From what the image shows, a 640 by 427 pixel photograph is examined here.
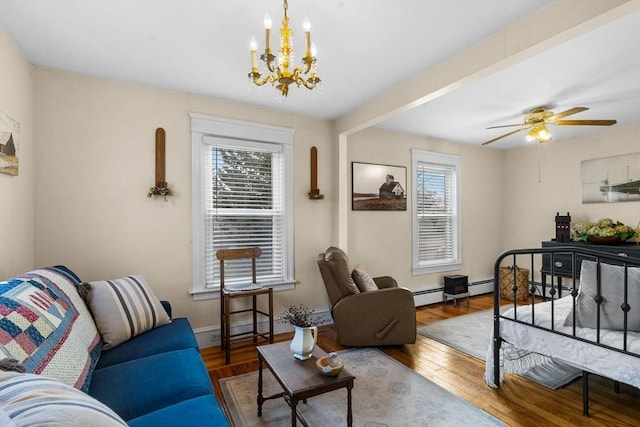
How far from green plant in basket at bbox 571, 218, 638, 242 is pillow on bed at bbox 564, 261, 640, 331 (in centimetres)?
264

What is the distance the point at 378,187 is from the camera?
14.6ft

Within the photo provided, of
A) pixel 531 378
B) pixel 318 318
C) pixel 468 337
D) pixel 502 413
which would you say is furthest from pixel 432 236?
pixel 502 413

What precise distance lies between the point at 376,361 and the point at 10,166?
3153 mm

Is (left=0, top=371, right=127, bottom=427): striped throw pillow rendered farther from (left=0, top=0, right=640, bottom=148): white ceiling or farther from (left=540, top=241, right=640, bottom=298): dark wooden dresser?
(left=540, top=241, right=640, bottom=298): dark wooden dresser

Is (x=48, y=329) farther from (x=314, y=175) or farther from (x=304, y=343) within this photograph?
(x=314, y=175)

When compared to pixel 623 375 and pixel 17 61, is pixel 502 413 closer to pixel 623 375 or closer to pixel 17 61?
pixel 623 375

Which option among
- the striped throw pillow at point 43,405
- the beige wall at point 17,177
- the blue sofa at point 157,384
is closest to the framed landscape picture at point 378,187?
the blue sofa at point 157,384

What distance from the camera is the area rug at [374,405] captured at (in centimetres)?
208

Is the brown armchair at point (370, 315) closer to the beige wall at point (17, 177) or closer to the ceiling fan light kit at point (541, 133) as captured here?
the ceiling fan light kit at point (541, 133)

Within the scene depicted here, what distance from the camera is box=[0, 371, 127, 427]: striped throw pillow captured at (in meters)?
0.62

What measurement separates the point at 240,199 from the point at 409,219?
2522mm

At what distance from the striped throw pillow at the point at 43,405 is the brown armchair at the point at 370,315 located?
2502mm

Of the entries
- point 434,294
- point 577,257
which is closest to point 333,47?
point 577,257

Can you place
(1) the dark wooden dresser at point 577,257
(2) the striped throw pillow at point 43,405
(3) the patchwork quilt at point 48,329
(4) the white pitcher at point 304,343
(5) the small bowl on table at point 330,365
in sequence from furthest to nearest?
1. (1) the dark wooden dresser at point 577,257
2. (4) the white pitcher at point 304,343
3. (5) the small bowl on table at point 330,365
4. (3) the patchwork quilt at point 48,329
5. (2) the striped throw pillow at point 43,405
